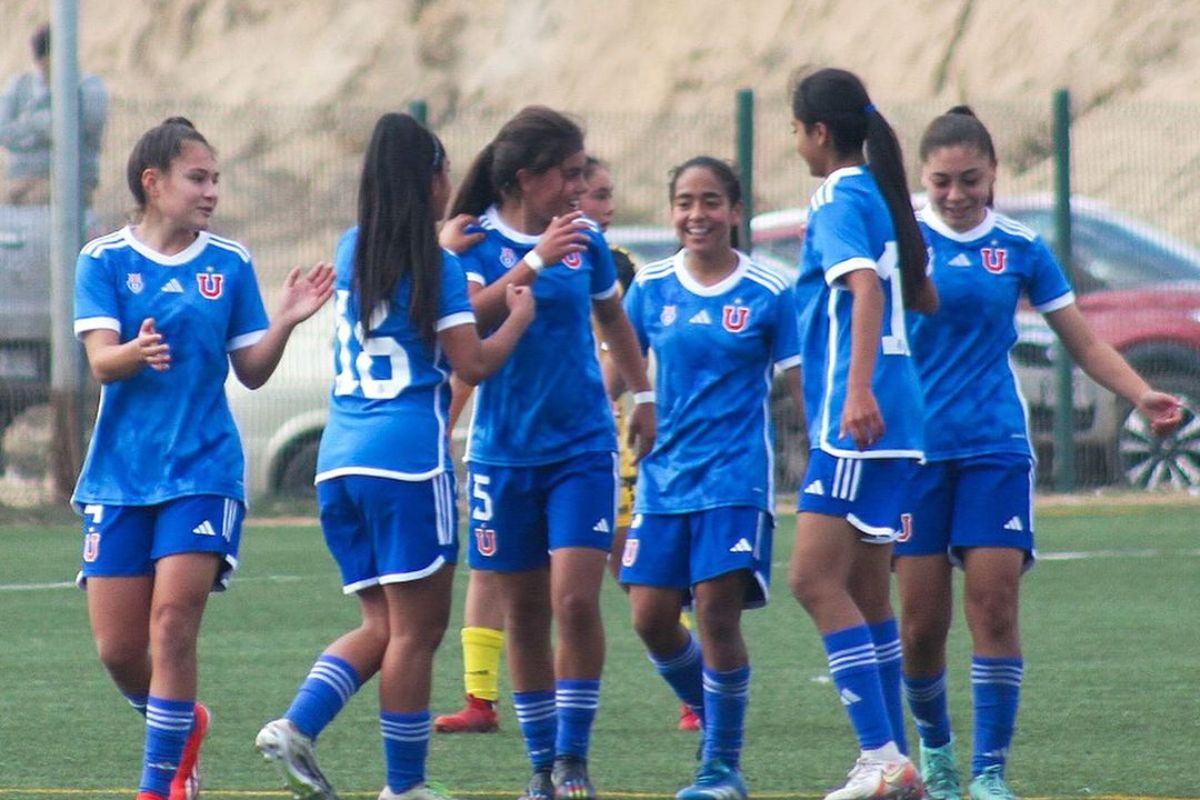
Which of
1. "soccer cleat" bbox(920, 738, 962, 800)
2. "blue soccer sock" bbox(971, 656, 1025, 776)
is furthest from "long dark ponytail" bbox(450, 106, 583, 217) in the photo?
"soccer cleat" bbox(920, 738, 962, 800)

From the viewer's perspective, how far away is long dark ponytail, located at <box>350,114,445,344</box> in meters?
6.25

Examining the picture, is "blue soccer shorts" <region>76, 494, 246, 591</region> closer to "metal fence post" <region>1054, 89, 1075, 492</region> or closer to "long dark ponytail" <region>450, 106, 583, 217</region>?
"long dark ponytail" <region>450, 106, 583, 217</region>

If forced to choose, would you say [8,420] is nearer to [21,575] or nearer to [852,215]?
[21,575]

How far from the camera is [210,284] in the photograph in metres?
6.40

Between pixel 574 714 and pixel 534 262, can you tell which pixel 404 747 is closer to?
pixel 574 714

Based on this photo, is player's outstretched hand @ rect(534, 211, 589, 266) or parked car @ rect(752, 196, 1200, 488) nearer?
player's outstretched hand @ rect(534, 211, 589, 266)

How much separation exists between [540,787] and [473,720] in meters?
1.52

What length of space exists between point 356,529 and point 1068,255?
37.4 ft

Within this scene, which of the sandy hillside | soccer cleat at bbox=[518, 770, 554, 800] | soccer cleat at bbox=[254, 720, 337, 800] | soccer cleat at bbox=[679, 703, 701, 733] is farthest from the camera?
the sandy hillside

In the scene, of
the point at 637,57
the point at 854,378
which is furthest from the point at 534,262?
the point at 637,57

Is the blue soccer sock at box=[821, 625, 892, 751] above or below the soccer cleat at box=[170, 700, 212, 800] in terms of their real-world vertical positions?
above

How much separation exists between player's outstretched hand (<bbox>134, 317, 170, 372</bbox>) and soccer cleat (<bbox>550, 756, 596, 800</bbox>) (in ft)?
5.07

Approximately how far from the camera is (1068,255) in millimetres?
17047

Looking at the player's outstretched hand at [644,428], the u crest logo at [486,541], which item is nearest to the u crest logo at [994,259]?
the player's outstretched hand at [644,428]
